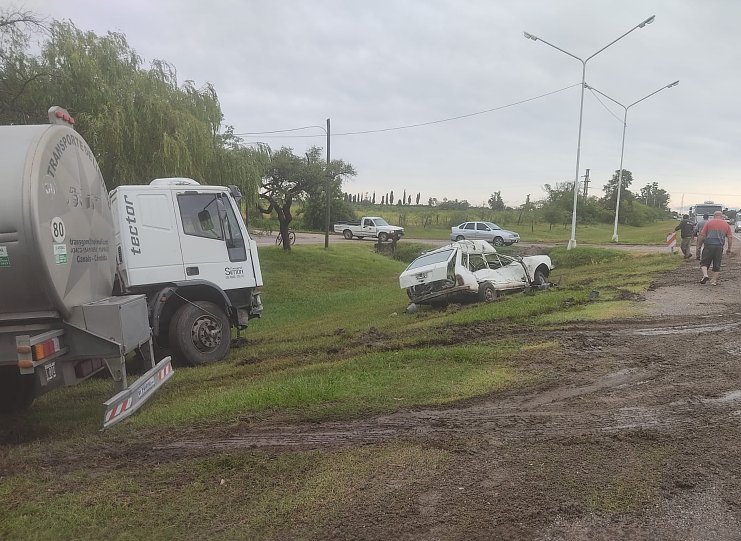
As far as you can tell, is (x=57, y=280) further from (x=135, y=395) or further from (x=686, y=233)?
(x=686, y=233)

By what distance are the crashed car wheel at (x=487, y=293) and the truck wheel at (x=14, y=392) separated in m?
9.54

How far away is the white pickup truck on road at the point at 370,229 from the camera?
3845 cm

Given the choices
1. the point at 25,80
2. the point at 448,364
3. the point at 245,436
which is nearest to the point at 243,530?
the point at 245,436

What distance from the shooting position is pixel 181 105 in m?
16.6

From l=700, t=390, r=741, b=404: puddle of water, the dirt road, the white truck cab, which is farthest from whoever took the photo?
the white truck cab

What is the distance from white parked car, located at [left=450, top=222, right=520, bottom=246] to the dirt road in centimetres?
2752

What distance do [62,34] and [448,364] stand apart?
45.8 feet

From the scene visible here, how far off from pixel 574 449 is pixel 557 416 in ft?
2.40

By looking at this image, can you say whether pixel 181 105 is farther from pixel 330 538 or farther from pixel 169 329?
pixel 330 538

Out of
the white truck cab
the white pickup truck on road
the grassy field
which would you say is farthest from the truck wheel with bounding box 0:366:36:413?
the white pickup truck on road

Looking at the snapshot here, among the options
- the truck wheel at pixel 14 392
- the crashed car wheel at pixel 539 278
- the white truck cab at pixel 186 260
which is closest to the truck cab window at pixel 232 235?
the white truck cab at pixel 186 260

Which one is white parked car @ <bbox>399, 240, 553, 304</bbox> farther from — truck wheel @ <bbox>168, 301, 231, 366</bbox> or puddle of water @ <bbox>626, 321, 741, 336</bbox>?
truck wheel @ <bbox>168, 301, 231, 366</bbox>

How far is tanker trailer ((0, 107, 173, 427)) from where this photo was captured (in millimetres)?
4324

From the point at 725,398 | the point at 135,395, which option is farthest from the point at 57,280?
the point at 725,398
